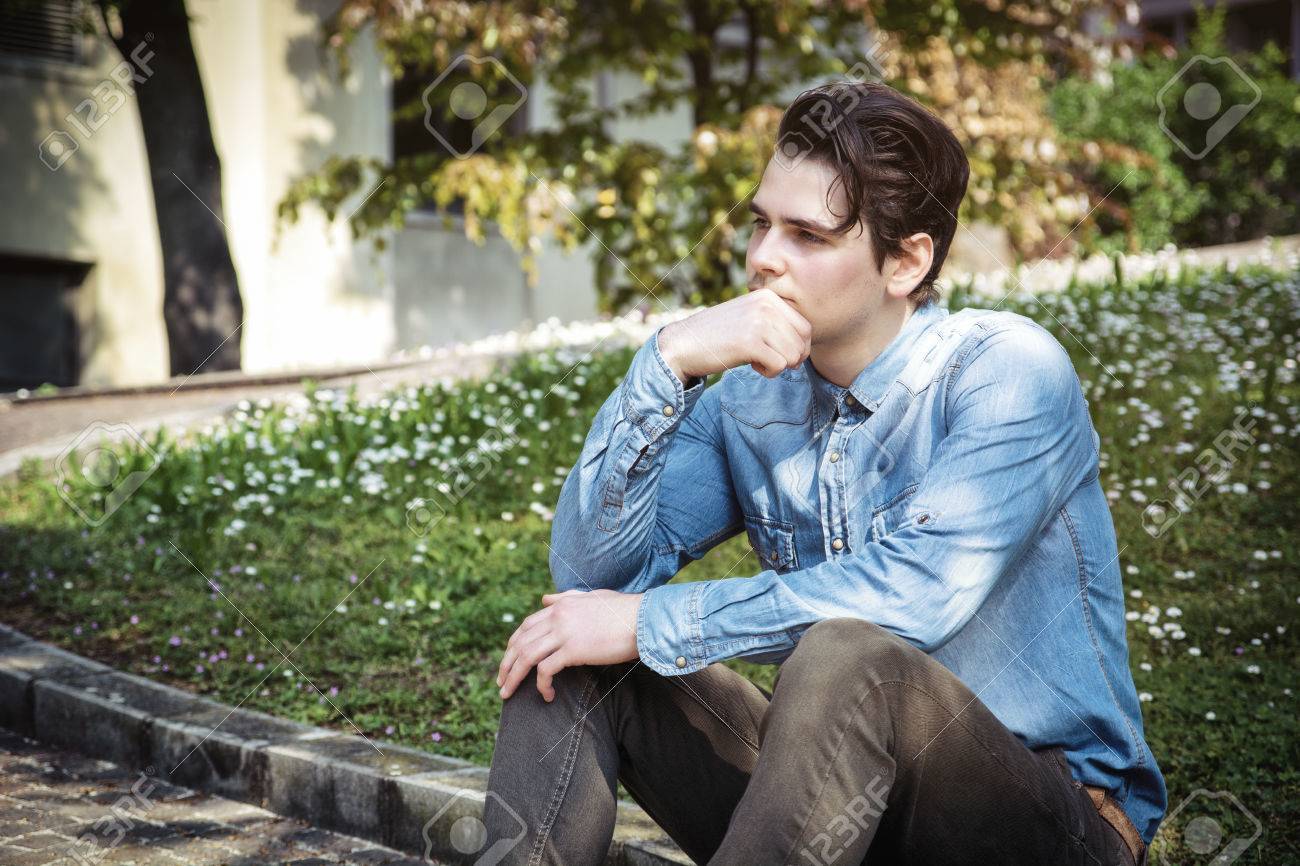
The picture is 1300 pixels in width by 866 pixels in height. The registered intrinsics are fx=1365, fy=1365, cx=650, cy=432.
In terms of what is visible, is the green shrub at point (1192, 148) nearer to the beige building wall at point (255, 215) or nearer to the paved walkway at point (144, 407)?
the beige building wall at point (255, 215)

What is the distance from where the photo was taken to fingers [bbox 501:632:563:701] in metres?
2.46

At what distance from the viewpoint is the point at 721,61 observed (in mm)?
11703

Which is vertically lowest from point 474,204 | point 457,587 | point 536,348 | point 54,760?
point 54,760


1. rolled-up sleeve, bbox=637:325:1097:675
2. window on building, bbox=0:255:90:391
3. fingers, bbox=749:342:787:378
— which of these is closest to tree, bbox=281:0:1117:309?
window on building, bbox=0:255:90:391

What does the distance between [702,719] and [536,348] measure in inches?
258

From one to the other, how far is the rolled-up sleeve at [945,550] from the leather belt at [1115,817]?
390 millimetres

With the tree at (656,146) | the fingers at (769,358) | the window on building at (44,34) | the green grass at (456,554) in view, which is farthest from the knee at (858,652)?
the window on building at (44,34)

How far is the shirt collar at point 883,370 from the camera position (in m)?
2.65

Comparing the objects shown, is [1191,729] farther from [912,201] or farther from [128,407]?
[128,407]

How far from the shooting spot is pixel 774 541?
2.83m

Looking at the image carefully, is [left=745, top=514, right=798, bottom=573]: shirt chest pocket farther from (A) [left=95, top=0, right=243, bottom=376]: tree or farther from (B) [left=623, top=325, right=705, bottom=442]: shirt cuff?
(A) [left=95, top=0, right=243, bottom=376]: tree

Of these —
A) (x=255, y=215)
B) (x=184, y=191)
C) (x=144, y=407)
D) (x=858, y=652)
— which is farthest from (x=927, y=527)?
(x=255, y=215)

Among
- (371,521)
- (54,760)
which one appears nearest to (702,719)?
(54,760)

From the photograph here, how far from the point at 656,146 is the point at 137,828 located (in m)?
7.70
